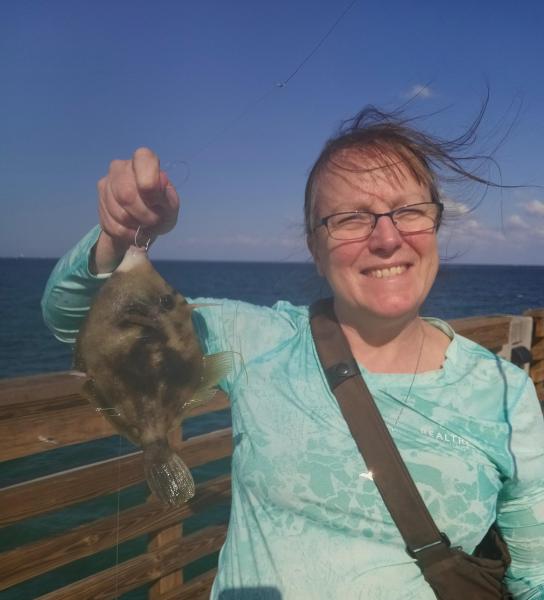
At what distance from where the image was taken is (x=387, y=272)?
2119mm

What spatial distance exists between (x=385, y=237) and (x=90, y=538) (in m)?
2.29

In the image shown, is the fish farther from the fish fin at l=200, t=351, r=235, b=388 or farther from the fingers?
the fingers

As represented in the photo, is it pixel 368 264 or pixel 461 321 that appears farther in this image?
pixel 461 321

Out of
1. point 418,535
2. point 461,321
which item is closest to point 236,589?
point 418,535

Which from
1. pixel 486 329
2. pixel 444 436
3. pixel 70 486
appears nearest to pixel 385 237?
pixel 444 436

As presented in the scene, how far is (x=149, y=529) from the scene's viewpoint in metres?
3.32

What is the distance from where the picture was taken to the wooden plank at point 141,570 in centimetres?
297

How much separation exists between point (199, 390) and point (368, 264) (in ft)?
2.54

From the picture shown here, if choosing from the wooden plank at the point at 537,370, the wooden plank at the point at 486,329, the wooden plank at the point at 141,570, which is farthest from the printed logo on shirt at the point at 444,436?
the wooden plank at the point at 537,370

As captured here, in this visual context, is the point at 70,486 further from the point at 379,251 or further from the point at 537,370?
the point at 537,370

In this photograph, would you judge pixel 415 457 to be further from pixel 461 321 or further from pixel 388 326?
pixel 461 321

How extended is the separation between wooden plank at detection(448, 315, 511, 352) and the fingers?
3.54m

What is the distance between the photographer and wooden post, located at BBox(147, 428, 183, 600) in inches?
135

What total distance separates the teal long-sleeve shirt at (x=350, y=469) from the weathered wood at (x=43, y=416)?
0.54 metres
